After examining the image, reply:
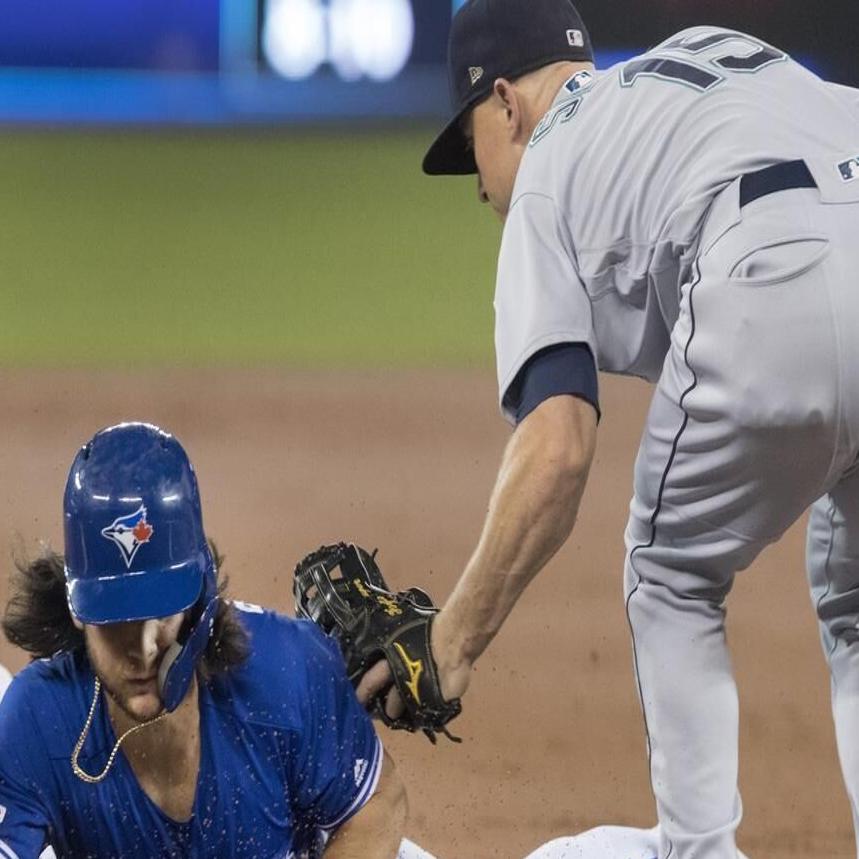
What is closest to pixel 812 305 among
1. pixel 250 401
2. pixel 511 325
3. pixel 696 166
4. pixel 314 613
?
pixel 696 166

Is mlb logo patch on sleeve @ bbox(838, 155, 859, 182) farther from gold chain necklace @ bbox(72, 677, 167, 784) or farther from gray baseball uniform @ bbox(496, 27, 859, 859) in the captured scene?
gold chain necklace @ bbox(72, 677, 167, 784)

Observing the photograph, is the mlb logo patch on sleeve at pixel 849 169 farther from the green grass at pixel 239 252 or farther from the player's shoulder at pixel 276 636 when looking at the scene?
the green grass at pixel 239 252

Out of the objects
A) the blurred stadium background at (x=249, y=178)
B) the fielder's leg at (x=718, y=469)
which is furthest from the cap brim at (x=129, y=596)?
the blurred stadium background at (x=249, y=178)

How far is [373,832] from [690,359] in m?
0.95

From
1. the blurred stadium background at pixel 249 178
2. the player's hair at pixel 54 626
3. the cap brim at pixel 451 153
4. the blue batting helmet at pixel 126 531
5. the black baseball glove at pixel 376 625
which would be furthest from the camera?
the blurred stadium background at pixel 249 178

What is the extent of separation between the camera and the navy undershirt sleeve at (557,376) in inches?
106

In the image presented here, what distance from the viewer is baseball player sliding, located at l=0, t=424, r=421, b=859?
2.43m

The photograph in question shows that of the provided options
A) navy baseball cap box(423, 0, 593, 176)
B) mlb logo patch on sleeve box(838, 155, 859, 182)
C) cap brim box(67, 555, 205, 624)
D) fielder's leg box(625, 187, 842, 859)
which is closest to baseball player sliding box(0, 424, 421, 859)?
cap brim box(67, 555, 205, 624)

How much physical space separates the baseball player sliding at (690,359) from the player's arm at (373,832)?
165 millimetres

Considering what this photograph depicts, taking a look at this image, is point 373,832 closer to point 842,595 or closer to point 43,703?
point 43,703

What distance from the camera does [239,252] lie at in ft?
28.4

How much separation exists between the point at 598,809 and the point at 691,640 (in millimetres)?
1469

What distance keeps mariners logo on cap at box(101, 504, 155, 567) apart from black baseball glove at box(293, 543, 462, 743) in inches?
20.7

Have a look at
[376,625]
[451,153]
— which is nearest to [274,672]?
[376,625]
